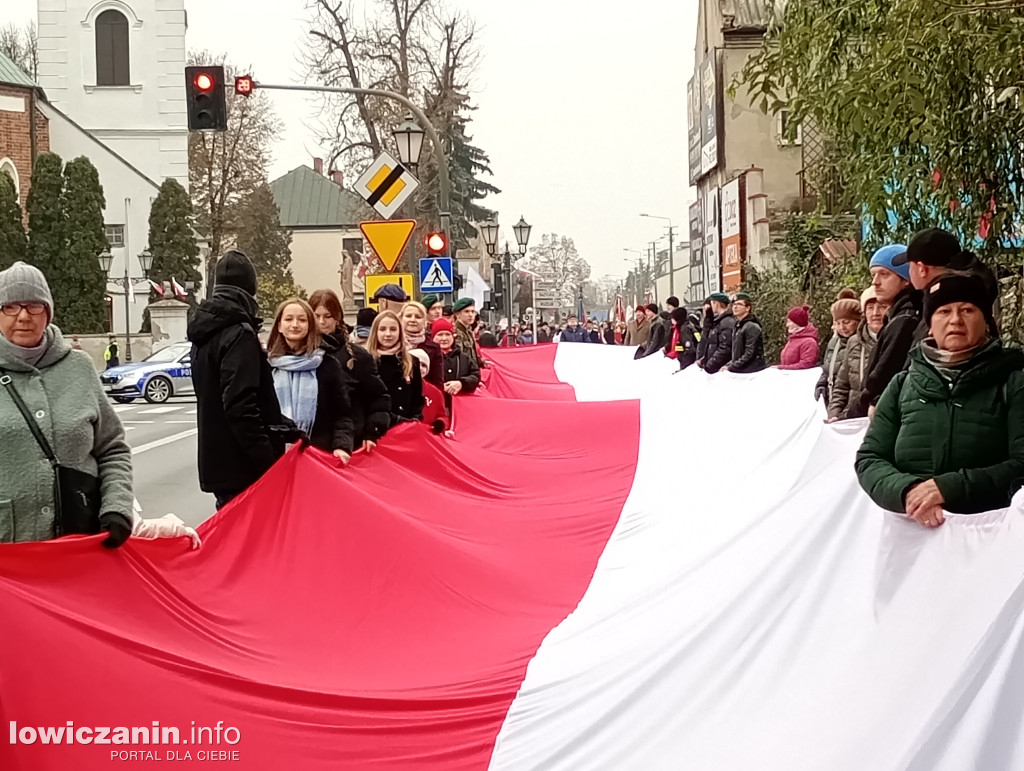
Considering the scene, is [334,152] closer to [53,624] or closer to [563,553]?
[563,553]

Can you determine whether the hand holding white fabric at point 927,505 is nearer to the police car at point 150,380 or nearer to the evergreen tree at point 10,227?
the police car at point 150,380

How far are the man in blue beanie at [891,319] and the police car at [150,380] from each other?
30.9 metres

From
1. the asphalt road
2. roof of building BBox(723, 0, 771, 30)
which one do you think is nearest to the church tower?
roof of building BBox(723, 0, 771, 30)

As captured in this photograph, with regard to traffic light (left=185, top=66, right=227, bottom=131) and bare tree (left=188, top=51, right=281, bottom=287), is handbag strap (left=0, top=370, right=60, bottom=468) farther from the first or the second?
bare tree (left=188, top=51, right=281, bottom=287)

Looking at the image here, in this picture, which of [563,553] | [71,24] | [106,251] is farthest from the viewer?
[71,24]

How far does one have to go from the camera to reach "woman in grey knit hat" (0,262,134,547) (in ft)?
17.1

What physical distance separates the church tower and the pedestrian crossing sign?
55.8m

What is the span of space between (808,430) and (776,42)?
2.93 metres

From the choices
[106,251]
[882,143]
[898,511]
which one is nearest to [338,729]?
[898,511]

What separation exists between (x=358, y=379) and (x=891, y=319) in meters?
3.41

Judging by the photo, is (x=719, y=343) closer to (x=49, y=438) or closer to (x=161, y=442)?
(x=161, y=442)

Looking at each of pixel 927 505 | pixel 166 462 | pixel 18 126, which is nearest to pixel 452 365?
pixel 166 462

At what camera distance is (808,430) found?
10.1 metres

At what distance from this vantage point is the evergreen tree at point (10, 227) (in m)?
56.5
